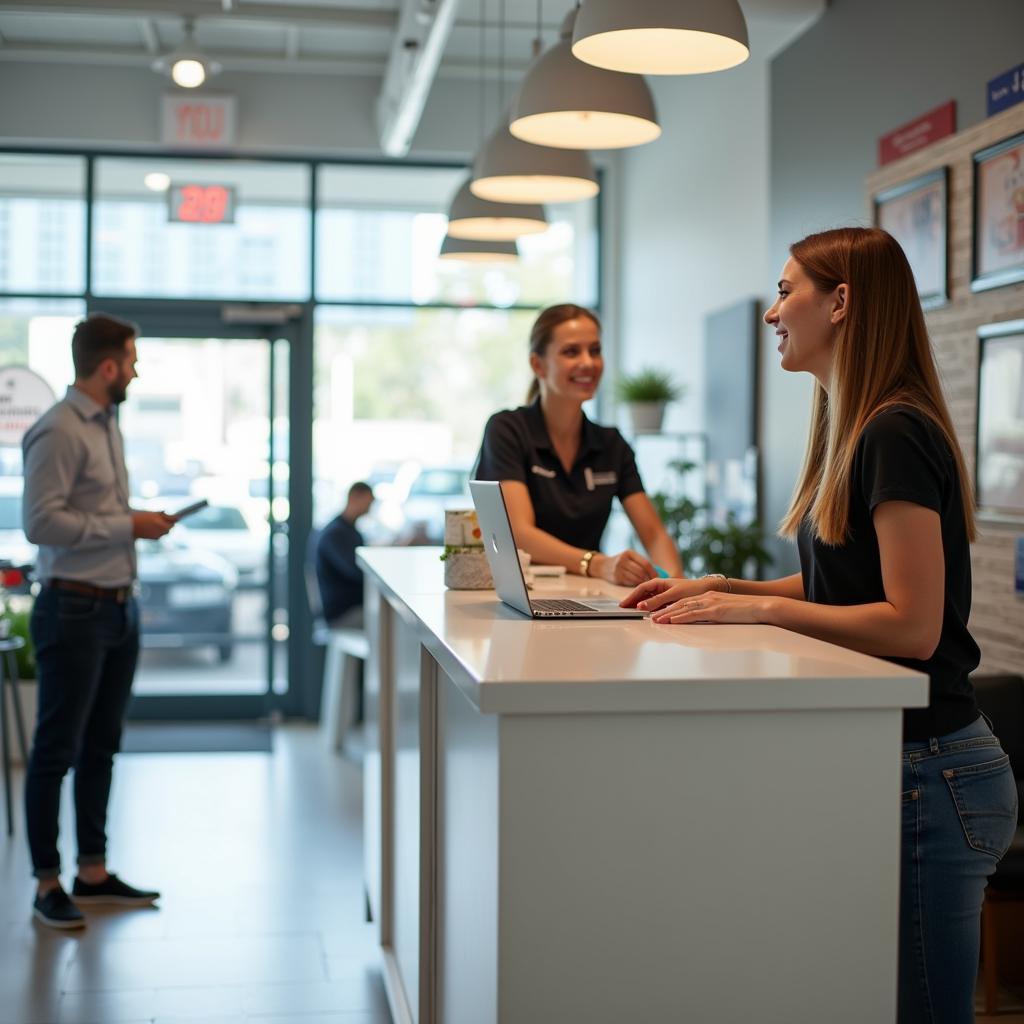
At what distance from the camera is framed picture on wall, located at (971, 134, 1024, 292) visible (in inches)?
142

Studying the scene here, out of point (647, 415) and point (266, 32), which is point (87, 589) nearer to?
point (647, 415)

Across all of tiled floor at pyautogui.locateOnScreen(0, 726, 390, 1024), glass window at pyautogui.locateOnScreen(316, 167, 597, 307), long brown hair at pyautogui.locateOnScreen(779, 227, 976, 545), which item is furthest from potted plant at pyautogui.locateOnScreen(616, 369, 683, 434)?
long brown hair at pyautogui.locateOnScreen(779, 227, 976, 545)

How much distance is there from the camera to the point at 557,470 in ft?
11.8

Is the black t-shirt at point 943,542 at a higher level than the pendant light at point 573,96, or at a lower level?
lower

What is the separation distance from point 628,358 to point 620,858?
6.40 metres

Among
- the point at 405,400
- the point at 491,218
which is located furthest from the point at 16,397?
the point at 491,218

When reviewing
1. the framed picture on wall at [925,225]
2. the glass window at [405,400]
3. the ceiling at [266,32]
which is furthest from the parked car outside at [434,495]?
the framed picture on wall at [925,225]

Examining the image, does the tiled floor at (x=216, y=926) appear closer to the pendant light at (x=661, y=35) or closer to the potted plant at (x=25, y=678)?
the potted plant at (x=25, y=678)

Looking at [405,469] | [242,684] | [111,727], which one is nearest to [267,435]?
[405,469]

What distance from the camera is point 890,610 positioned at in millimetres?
1828

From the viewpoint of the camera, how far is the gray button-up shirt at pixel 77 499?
379 cm

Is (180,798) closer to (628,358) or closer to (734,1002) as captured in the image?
(628,358)

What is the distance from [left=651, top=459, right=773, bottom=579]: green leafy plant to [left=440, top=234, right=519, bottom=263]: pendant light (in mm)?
1410

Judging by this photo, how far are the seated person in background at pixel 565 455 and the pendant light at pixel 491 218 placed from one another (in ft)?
2.69
